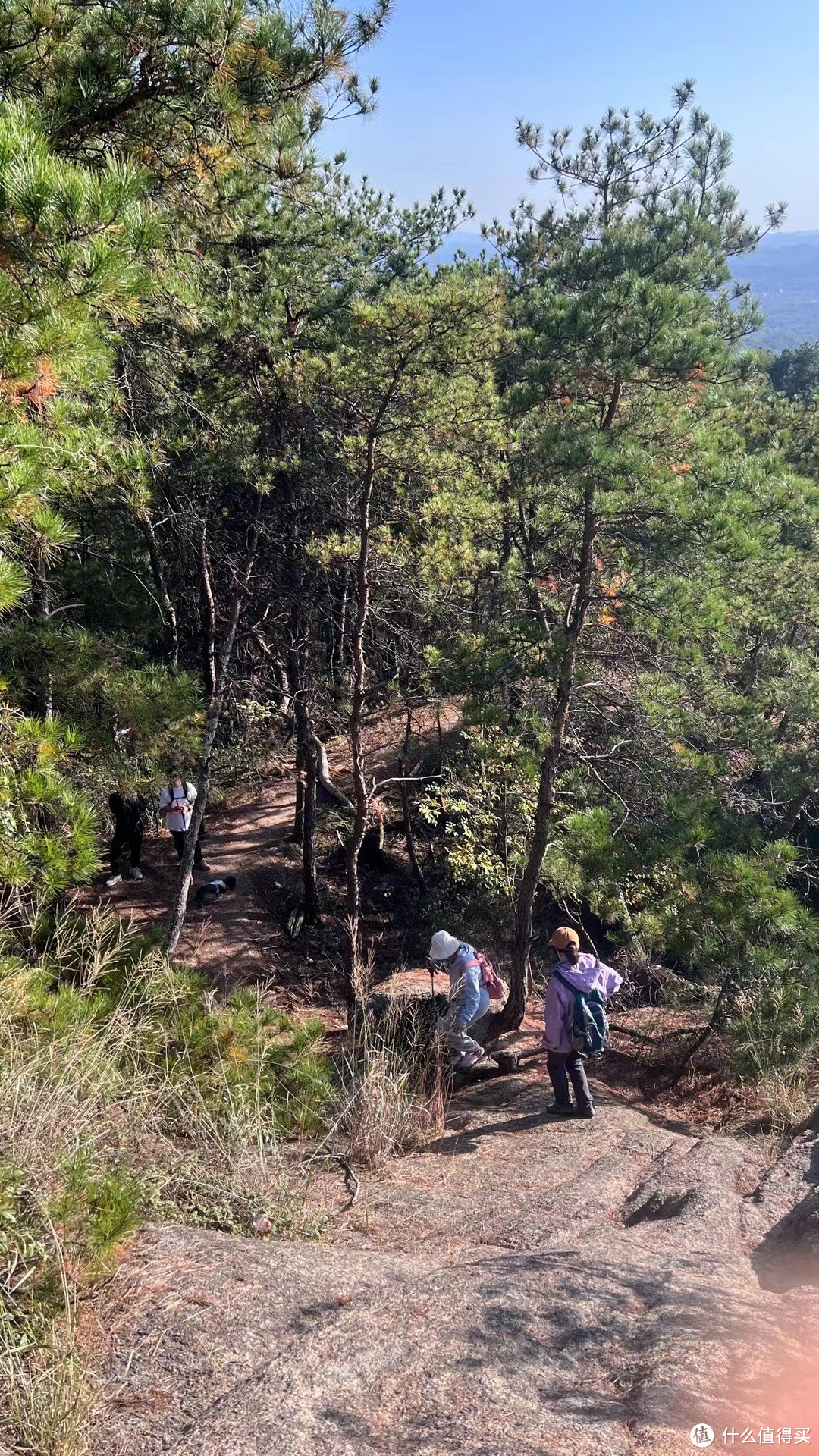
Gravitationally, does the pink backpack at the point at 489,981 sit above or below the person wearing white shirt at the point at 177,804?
below

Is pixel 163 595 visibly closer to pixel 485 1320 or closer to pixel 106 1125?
pixel 106 1125

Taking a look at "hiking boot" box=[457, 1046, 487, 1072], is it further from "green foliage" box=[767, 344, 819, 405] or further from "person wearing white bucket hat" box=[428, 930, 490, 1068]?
"green foliage" box=[767, 344, 819, 405]

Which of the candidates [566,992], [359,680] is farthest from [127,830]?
[566,992]

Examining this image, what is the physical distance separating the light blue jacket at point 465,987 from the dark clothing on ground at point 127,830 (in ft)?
17.1

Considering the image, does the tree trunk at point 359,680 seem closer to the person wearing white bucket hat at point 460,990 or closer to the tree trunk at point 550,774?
the person wearing white bucket hat at point 460,990

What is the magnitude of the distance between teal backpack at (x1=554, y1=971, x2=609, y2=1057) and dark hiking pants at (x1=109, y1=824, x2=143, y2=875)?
23.2 feet

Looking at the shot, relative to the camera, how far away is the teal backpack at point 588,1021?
6039 millimetres

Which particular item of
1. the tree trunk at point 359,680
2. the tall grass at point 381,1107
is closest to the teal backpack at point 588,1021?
the tall grass at point 381,1107

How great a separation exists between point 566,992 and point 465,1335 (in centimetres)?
311

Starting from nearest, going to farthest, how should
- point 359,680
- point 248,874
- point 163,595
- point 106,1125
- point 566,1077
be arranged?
point 106,1125
point 566,1077
point 359,680
point 163,595
point 248,874

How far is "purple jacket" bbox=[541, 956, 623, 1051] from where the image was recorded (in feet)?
20.0

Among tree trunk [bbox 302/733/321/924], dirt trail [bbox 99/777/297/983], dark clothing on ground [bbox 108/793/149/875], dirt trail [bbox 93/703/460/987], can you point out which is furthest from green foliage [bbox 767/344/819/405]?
dark clothing on ground [bbox 108/793/149/875]

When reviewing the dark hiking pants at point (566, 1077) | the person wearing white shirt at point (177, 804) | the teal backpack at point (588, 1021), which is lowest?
the dark hiking pants at point (566, 1077)

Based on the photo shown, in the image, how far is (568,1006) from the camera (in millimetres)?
6098
